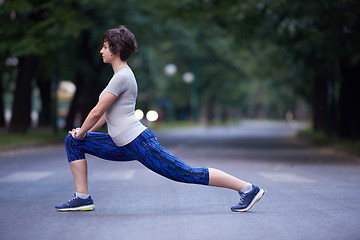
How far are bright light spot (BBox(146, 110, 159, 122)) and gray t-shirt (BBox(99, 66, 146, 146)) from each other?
4770 cm

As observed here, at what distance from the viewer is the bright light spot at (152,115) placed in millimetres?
55306

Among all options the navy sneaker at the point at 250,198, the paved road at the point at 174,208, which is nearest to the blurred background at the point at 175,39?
the paved road at the point at 174,208

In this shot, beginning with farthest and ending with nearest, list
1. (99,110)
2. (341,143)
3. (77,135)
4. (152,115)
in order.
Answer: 1. (152,115)
2. (341,143)
3. (77,135)
4. (99,110)

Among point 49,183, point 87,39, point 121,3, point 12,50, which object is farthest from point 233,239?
point 87,39

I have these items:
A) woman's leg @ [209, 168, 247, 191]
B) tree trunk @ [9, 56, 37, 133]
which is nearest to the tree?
tree trunk @ [9, 56, 37, 133]

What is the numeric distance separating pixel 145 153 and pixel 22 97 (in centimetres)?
2220

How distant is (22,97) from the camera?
28.8 metres

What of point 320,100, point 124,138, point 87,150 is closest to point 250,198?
point 124,138

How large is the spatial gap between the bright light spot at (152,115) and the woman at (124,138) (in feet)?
156

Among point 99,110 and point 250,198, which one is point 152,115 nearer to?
point 250,198

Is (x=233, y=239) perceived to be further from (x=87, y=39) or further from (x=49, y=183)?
(x=87, y=39)

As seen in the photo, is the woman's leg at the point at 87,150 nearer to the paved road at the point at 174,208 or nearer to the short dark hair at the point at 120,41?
the paved road at the point at 174,208

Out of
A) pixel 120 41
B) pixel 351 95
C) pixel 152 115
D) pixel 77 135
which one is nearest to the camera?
pixel 120 41

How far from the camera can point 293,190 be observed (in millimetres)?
10250
